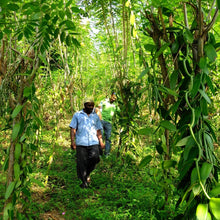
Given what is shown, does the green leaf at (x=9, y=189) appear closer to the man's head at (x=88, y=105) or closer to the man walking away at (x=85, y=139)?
the man walking away at (x=85, y=139)

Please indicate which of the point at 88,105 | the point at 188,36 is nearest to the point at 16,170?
the point at 188,36

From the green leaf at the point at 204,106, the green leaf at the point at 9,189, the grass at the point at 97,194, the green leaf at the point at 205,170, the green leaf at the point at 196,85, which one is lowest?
the grass at the point at 97,194

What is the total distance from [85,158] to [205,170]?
106 inches

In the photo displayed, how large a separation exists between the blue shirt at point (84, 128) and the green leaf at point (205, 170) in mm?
2636

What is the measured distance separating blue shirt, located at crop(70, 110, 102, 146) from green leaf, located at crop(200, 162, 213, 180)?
264 centimetres

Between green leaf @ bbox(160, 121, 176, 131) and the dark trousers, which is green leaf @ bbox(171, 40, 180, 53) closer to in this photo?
green leaf @ bbox(160, 121, 176, 131)

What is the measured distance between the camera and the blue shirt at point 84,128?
338 cm

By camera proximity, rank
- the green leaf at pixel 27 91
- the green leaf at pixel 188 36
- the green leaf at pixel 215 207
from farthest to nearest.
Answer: the green leaf at pixel 27 91, the green leaf at pixel 188 36, the green leaf at pixel 215 207

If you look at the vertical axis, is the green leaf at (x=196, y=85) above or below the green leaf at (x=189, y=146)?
above

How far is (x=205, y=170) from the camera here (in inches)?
31.7

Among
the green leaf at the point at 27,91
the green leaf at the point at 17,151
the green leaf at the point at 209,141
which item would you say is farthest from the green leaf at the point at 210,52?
the green leaf at the point at 17,151

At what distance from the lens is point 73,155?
4699 millimetres

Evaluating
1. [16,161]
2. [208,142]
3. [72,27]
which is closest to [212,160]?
[208,142]

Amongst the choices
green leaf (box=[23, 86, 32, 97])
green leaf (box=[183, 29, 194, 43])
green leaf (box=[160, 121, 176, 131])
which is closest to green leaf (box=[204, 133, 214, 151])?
green leaf (box=[160, 121, 176, 131])
